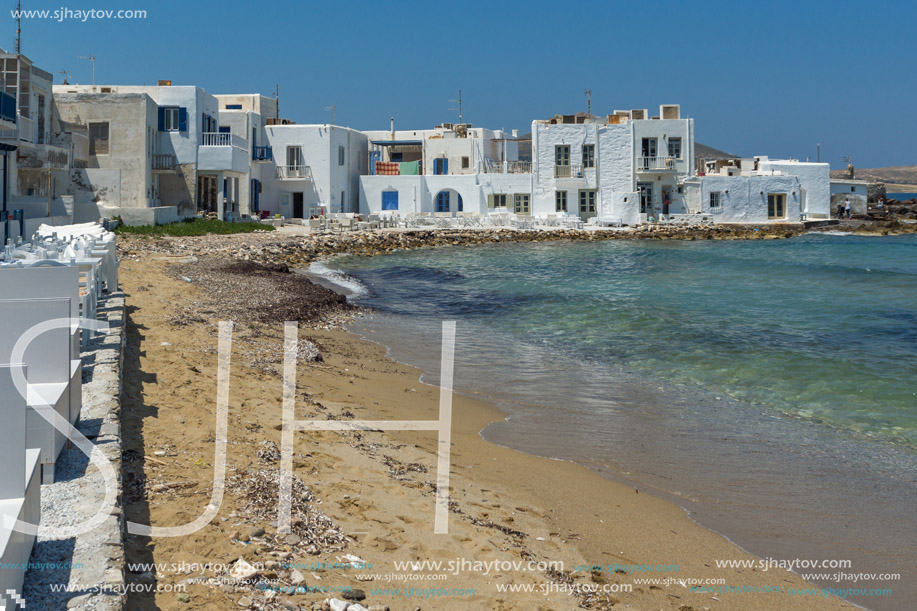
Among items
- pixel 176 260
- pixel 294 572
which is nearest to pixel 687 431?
pixel 294 572

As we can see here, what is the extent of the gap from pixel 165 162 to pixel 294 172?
459 inches

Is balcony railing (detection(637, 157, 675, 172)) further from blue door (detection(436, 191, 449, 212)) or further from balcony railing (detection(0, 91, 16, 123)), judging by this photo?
balcony railing (detection(0, 91, 16, 123))

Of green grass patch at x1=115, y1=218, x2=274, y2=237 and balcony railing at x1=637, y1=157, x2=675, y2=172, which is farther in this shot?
balcony railing at x1=637, y1=157, x2=675, y2=172

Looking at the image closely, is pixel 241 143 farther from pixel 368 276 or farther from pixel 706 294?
pixel 706 294

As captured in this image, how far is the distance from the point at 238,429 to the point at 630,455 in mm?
3517

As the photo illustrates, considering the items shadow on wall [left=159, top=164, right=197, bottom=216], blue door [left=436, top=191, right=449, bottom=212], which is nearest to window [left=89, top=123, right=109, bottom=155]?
shadow on wall [left=159, top=164, right=197, bottom=216]

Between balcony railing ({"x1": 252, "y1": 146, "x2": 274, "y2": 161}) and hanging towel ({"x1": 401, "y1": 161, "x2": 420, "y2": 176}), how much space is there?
9065mm

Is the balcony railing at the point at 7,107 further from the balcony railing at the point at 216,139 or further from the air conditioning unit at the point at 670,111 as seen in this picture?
the air conditioning unit at the point at 670,111

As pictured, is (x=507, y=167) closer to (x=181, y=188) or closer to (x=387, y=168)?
(x=387, y=168)

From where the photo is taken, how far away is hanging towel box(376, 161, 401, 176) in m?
52.8

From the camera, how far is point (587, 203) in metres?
50.9

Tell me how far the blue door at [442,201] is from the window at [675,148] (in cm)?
1445

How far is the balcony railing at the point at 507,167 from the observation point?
170 ft

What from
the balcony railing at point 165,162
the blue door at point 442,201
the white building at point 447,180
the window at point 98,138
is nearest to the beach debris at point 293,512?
the window at point 98,138
